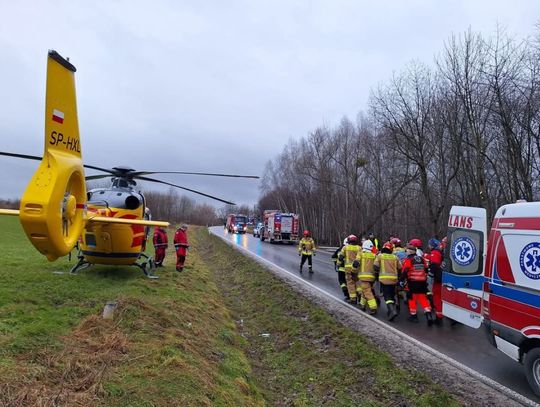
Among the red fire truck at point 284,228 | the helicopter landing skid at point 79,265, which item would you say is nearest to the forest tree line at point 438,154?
the red fire truck at point 284,228

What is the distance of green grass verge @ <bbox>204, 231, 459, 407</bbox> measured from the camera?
6351 millimetres

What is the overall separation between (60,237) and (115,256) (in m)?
7.32

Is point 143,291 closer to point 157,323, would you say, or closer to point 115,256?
point 115,256

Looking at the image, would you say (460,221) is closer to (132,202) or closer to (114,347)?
(114,347)

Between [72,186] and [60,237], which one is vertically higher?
[72,186]

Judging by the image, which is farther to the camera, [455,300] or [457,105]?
[457,105]

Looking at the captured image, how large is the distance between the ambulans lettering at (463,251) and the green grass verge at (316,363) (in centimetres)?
233

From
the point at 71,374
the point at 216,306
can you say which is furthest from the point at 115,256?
the point at 71,374

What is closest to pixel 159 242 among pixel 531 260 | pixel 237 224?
pixel 531 260

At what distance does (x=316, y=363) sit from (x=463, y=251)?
3.50 meters

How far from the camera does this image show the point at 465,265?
819cm

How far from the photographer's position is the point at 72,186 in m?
5.86

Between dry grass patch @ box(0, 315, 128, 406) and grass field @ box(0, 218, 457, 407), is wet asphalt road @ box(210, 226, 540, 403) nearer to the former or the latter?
grass field @ box(0, 218, 457, 407)

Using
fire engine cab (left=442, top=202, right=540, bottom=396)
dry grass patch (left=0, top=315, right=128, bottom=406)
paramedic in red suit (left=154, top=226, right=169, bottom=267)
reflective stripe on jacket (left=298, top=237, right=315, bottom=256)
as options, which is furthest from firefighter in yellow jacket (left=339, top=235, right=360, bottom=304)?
dry grass patch (left=0, top=315, right=128, bottom=406)
